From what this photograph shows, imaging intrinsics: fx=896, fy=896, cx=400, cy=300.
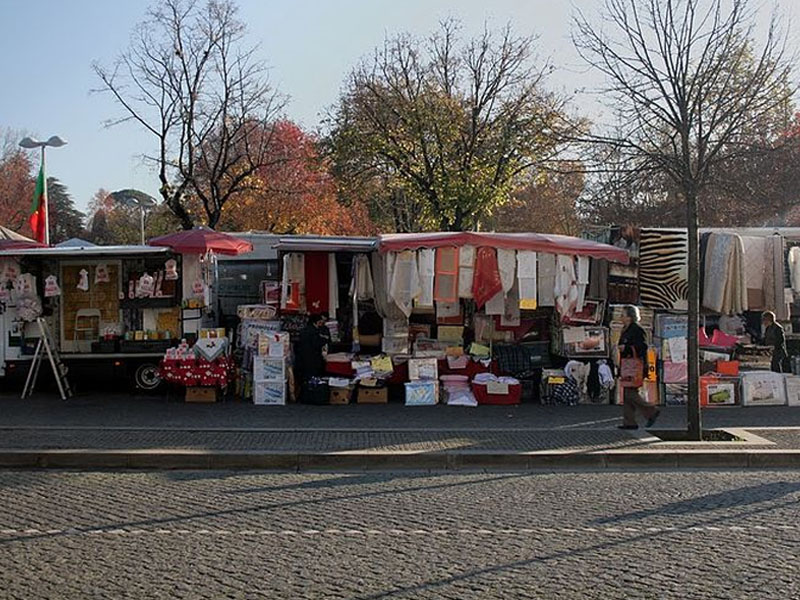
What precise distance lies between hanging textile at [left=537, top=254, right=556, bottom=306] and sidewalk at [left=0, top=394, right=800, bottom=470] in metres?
1.82

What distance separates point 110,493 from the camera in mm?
8766

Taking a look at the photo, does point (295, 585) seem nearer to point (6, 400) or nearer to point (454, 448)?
point (454, 448)

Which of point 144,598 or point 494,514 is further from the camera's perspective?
point 494,514

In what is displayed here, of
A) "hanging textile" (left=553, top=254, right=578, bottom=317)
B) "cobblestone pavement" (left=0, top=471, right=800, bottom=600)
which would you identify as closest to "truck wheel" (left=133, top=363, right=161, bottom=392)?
"cobblestone pavement" (left=0, top=471, right=800, bottom=600)

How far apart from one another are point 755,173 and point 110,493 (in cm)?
1841

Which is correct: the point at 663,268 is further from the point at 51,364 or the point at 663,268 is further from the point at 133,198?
the point at 133,198

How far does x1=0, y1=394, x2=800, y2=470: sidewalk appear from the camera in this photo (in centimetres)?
1040

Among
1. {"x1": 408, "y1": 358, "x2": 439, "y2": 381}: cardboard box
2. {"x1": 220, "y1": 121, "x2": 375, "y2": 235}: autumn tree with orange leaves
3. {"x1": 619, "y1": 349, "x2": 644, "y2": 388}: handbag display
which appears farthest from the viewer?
{"x1": 220, "y1": 121, "x2": 375, "y2": 235}: autumn tree with orange leaves

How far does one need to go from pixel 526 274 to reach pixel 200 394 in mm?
5686

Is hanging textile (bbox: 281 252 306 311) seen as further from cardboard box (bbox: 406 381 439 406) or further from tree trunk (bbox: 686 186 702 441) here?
tree trunk (bbox: 686 186 702 441)

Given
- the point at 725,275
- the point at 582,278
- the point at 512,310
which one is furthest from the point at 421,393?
the point at 725,275

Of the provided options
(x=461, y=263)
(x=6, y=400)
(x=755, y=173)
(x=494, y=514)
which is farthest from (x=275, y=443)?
(x=755, y=173)

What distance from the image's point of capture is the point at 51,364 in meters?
14.9

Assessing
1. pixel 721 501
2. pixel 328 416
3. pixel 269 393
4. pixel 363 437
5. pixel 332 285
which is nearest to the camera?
pixel 721 501
